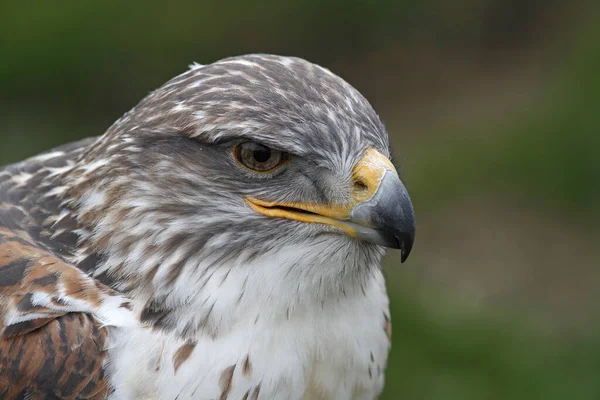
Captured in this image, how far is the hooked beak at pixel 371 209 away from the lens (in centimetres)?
313

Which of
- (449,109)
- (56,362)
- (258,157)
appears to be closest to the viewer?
(56,362)

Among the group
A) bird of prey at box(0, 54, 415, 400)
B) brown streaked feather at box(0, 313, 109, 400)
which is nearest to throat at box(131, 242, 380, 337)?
bird of prey at box(0, 54, 415, 400)

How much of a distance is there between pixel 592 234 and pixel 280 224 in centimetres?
475

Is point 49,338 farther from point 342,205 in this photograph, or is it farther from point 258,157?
point 342,205

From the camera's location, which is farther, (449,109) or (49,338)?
(449,109)

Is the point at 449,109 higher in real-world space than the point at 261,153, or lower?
lower

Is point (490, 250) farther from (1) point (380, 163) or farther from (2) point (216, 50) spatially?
(1) point (380, 163)

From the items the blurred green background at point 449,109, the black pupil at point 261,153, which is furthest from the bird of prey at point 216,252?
the blurred green background at point 449,109

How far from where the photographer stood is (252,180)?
3275mm

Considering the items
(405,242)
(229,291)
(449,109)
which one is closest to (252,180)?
(229,291)

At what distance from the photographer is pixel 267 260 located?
3.26 metres

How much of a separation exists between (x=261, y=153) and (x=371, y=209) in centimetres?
41

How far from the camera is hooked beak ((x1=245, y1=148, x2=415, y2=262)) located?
313cm

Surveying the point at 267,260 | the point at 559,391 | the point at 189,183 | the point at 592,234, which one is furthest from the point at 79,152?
the point at 592,234
